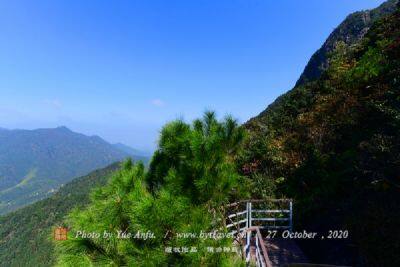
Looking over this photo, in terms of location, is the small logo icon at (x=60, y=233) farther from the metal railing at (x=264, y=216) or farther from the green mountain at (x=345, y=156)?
the green mountain at (x=345, y=156)

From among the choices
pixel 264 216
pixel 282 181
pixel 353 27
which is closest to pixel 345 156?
pixel 282 181

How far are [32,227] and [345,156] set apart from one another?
172 meters

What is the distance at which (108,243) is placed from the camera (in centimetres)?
461

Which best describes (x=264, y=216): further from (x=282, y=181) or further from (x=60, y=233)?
(x=60, y=233)

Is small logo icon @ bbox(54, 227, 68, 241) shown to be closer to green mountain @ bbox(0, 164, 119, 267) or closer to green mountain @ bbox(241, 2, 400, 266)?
green mountain @ bbox(241, 2, 400, 266)

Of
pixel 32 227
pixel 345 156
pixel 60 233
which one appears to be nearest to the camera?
pixel 60 233

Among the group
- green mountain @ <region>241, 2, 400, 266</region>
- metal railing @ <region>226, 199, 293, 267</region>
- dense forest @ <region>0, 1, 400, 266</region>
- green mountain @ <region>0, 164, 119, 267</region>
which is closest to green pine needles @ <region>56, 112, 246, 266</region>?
dense forest @ <region>0, 1, 400, 266</region>

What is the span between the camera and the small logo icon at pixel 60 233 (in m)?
4.82

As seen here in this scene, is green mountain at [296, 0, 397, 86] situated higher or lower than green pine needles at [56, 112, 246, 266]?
higher

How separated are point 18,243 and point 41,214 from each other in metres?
14.8

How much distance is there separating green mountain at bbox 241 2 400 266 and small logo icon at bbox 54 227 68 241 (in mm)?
6935

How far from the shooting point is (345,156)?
1380 centimetres

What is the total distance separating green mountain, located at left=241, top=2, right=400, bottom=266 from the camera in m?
9.16

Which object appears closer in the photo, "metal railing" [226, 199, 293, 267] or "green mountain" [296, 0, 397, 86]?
"metal railing" [226, 199, 293, 267]
